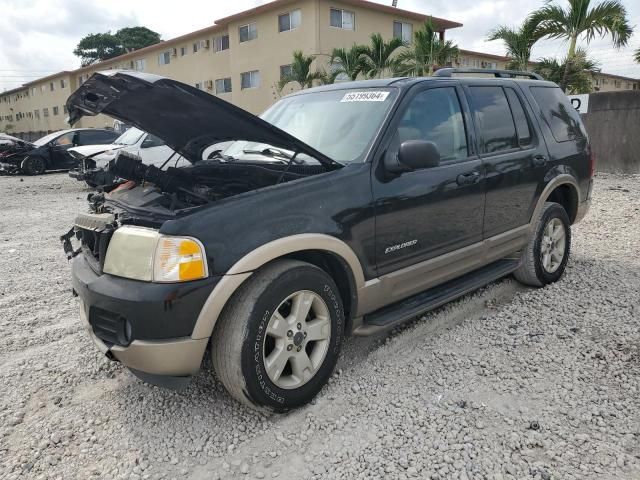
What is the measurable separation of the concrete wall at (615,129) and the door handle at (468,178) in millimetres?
10465

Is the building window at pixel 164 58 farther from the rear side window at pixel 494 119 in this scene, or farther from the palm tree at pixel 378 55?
the rear side window at pixel 494 119

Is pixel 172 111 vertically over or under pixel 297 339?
over

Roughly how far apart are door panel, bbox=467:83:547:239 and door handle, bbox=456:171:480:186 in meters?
0.14

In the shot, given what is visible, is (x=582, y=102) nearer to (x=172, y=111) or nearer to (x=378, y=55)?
(x=378, y=55)

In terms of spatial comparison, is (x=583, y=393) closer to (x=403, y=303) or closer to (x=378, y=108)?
(x=403, y=303)

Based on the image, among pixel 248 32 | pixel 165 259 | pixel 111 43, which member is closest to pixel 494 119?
pixel 165 259

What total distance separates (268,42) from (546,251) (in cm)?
2494

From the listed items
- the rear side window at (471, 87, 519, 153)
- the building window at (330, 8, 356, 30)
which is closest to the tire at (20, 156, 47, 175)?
the building window at (330, 8, 356, 30)

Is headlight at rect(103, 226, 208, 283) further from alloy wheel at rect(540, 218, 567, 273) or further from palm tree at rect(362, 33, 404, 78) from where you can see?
palm tree at rect(362, 33, 404, 78)

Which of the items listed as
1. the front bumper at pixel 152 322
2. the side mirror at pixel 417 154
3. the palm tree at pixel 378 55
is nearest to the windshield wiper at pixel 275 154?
the side mirror at pixel 417 154

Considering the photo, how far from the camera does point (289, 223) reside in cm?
275

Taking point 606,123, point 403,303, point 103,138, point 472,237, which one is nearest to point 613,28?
point 606,123

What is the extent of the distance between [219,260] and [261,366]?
2.03ft

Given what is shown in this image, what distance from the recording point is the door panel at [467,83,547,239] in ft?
13.1
